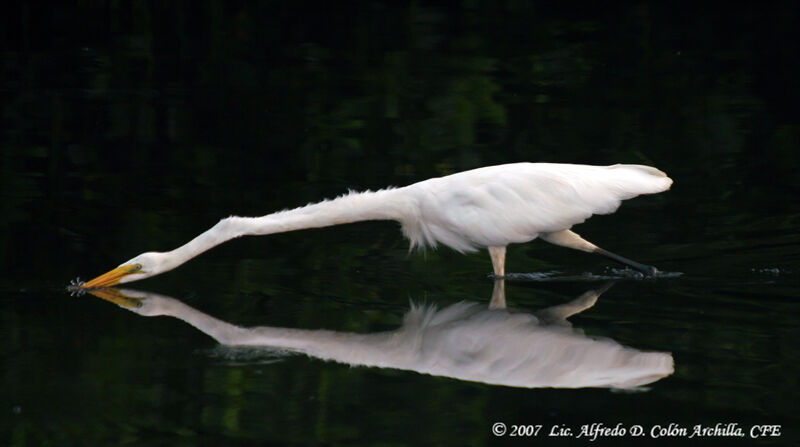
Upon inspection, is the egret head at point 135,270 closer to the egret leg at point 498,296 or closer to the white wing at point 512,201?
the white wing at point 512,201

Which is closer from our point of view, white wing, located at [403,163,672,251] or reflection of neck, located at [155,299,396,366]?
reflection of neck, located at [155,299,396,366]

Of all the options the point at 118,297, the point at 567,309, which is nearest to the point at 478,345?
the point at 567,309

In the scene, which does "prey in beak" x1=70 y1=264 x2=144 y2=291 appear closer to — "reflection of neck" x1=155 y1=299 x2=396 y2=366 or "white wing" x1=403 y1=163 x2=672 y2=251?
"reflection of neck" x1=155 y1=299 x2=396 y2=366

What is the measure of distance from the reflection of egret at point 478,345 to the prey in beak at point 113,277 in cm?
19

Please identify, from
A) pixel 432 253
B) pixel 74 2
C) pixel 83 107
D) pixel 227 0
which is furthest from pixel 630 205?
pixel 74 2

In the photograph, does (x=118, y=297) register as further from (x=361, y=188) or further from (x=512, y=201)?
(x=361, y=188)

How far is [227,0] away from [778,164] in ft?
52.6

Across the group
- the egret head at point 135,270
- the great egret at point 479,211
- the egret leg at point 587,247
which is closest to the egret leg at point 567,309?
the egret leg at point 587,247

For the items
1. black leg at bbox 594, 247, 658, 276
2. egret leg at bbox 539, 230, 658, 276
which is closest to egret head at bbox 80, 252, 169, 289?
egret leg at bbox 539, 230, 658, 276

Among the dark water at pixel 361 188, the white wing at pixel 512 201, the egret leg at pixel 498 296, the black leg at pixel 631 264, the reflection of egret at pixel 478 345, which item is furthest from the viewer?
the black leg at pixel 631 264

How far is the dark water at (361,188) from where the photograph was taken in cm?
755

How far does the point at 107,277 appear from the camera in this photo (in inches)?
393

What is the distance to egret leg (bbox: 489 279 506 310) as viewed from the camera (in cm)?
971

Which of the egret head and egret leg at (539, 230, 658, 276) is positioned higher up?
egret leg at (539, 230, 658, 276)
